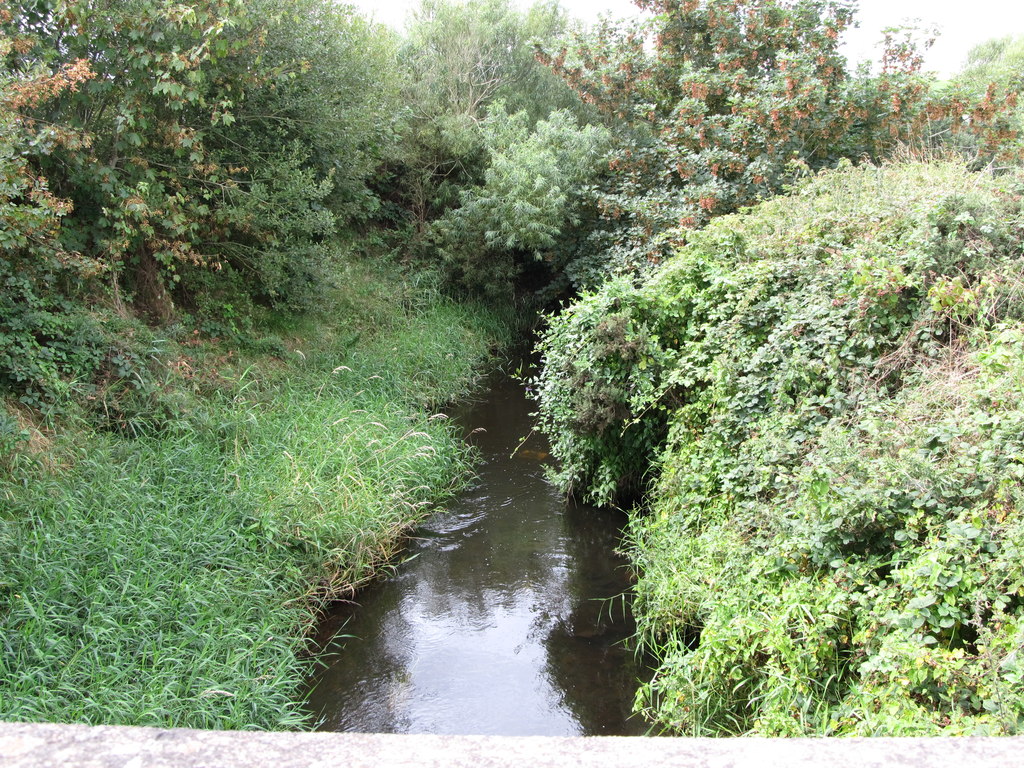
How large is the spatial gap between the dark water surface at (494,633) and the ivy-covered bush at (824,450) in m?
0.36

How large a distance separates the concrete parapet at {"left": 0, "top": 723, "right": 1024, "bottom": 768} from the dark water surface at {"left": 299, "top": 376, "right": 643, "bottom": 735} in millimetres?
3539

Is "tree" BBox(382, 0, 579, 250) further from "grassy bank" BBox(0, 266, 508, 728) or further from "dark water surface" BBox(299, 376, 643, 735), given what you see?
"dark water surface" BBox(299, 376, 643, 735)

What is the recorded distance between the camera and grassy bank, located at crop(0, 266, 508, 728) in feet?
14.2

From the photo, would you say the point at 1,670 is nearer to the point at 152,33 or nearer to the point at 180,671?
the point at 180,671

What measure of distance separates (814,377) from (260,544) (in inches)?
173

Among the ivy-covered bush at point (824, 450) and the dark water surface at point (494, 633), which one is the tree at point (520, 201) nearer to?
the ivy-covered bush at point (824, 450)

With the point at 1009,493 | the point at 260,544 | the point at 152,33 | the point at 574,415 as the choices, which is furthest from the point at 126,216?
the point at 1009,493

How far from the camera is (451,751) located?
4.02 ft

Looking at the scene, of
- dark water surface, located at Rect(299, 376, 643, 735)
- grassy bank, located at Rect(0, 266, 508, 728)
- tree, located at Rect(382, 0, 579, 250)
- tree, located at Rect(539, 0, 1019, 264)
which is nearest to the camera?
grassy bank, located at Rect(0, 266, 508, 728)

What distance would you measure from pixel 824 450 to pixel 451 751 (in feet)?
12.6

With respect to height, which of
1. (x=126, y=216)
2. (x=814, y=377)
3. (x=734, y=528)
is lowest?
(x=734, y=528)

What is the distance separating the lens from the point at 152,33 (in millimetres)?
7168

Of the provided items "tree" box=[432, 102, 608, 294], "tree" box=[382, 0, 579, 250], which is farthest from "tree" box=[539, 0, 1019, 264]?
"tree" box=[382, 0, 579, 250]

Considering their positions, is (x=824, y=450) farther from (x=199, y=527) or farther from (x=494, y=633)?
(x=199, y=527)
